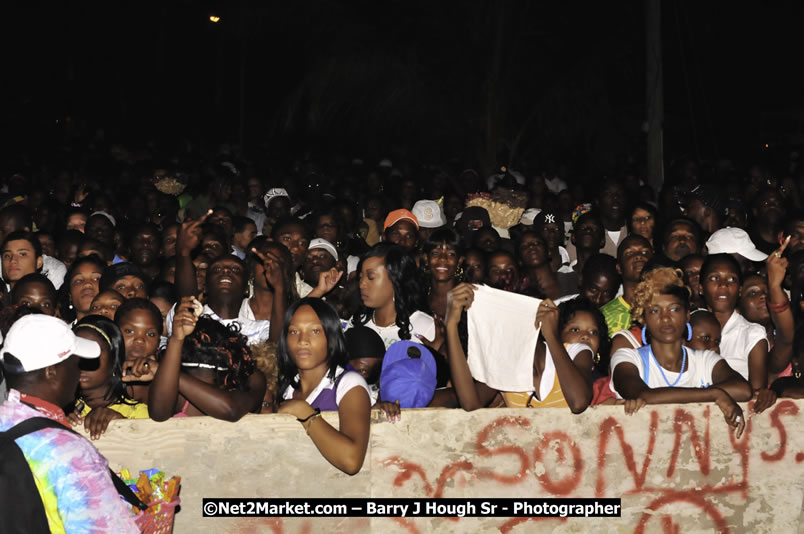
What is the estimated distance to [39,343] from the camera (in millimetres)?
3865

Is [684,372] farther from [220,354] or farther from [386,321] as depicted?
[220,354]

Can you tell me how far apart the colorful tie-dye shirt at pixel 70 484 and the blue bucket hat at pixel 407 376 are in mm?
2190

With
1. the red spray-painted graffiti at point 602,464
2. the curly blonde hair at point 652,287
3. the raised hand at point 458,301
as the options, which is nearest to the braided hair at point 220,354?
the red spray-painted graffiti at point 602,464

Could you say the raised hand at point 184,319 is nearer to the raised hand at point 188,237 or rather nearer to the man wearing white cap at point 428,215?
the raised hand at point 188,237

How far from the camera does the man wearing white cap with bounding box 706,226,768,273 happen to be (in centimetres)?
804

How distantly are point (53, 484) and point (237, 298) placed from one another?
3.43 meters

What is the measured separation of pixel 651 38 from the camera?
13.9 meters

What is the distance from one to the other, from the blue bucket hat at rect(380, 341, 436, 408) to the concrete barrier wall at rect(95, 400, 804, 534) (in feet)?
0.84

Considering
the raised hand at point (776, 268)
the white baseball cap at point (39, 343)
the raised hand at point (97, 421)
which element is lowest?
the raised hand at point (97, 421)

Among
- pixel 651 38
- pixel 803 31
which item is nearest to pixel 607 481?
pixel 651 38

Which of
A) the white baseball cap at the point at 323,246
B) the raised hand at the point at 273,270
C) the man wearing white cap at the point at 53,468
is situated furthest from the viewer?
the white baseball cap at the point at 323,246

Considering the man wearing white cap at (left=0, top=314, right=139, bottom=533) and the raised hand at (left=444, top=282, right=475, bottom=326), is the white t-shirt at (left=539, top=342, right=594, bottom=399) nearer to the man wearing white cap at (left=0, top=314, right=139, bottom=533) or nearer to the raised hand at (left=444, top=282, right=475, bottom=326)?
the raised hand at (left=444, top=282, right=475, bottom=326)

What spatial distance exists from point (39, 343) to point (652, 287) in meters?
3.32

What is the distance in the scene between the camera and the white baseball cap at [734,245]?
26.3 feet
